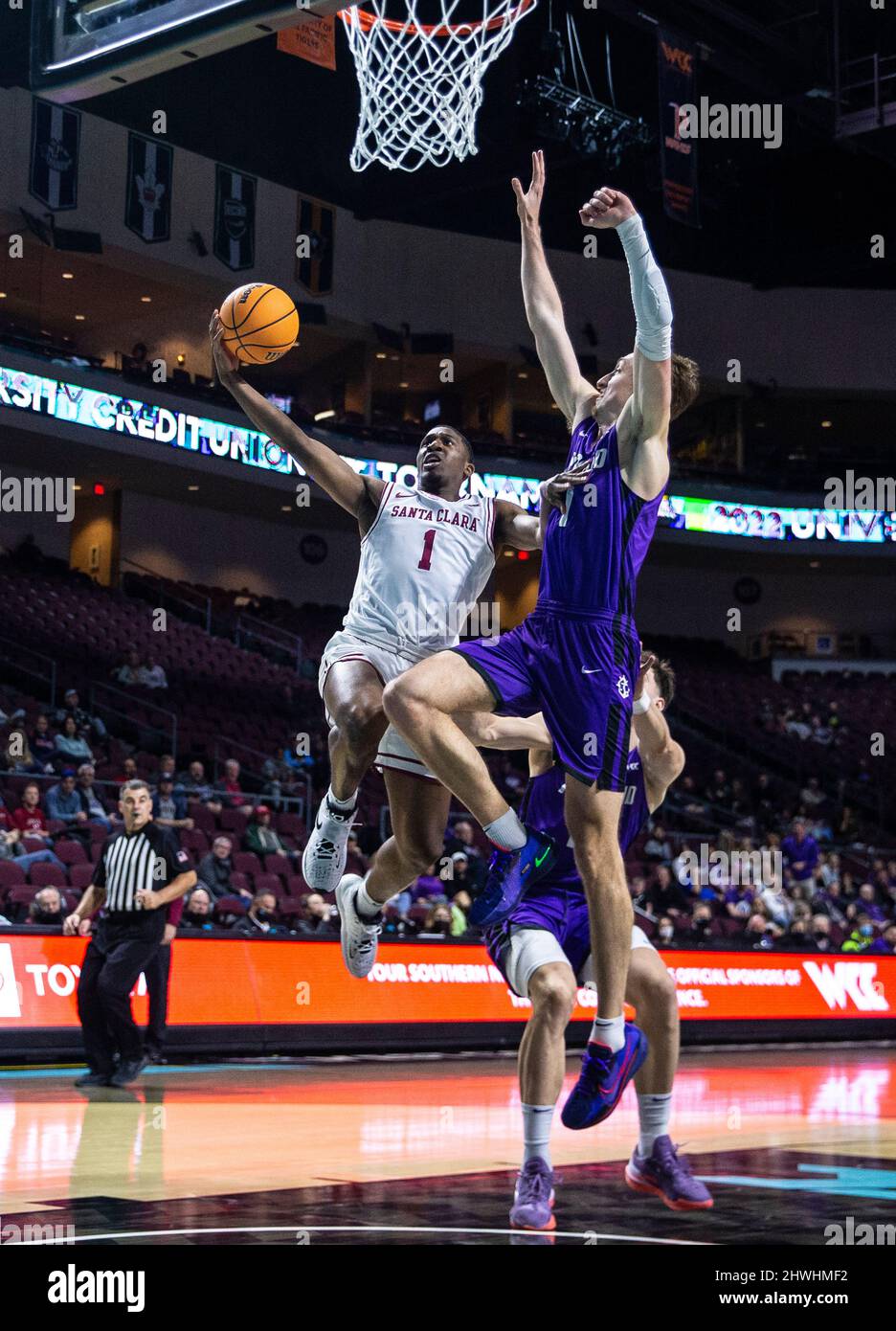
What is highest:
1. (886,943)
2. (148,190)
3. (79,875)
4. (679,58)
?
(148,190)

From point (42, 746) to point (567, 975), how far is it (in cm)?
1319

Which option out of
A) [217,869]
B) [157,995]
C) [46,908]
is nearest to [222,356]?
[157,995]

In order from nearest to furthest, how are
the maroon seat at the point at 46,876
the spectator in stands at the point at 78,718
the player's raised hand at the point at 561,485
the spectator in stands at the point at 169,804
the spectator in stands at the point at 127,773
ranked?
the player's raised hand at the point at 561,485, the maroon seat at the point at 46,876, the spectator in stands at the point at 169,804, the spectator in stands at the point at 127,773, the spectator in stands at the point at 78,718

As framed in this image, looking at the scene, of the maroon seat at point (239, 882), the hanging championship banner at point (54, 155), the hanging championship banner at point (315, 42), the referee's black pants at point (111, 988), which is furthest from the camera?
the hanging championship banner at point (54, 155)

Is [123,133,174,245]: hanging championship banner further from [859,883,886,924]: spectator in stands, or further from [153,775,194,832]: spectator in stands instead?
[859,883,886,924]: spectator in stands

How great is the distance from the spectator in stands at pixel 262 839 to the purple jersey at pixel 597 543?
12208 millimetres

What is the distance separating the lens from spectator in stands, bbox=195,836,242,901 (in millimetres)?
15273

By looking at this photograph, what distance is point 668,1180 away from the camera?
233 inches

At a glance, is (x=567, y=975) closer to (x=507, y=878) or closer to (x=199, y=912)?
(x=507, y=878)

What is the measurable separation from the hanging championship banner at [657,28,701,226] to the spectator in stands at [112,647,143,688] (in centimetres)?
1123

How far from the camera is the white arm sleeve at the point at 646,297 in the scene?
5242mm

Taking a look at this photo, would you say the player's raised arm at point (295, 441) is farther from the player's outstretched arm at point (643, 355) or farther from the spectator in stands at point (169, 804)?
the spectator in stands at point (169, 804)

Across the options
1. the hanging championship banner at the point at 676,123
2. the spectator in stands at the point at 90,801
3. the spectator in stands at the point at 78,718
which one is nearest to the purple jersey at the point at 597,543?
the spectator in stands at the point at 90,801
